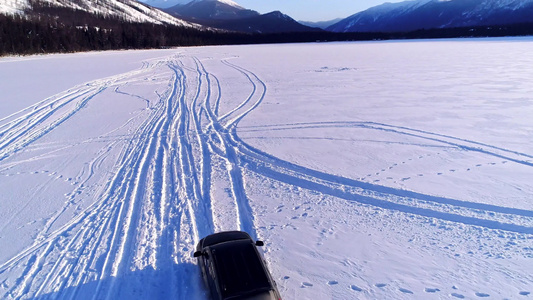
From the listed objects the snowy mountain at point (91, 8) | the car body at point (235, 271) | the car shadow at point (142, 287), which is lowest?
the car shadow at point (142, 287)

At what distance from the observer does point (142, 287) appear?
499 centimetres

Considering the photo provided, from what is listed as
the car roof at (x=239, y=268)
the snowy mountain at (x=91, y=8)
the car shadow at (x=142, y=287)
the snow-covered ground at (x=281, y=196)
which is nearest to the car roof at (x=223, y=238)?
the car roof at (x=239, y=268)

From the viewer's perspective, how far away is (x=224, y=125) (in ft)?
44.1

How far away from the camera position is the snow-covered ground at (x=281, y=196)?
17.2 feet

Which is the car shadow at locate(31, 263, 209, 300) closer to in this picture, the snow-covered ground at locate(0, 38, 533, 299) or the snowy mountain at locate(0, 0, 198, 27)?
the snow-covered ground at locate(0, 38, 533, 299)

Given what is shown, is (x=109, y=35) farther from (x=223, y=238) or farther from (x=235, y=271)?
(x=235, y=271)

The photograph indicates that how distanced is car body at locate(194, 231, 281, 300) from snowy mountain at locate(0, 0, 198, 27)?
131325mm

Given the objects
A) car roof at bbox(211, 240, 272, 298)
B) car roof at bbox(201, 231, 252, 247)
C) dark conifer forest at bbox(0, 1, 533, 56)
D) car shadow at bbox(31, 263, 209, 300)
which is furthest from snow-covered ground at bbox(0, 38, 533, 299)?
dark conifer forest at bbox(0, 1, 533, 56)

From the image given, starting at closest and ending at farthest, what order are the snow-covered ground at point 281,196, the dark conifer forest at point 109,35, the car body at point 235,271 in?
the car body at point 235,271 < the snow-covered ground at point 281,196 < the dark conifer forest at point 109,35

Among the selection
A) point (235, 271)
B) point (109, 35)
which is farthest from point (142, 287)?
point (109, 35)

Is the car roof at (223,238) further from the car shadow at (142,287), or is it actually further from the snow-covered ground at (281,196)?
the snow-covered ground at (281,196)

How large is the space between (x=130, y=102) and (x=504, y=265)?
17.2 m

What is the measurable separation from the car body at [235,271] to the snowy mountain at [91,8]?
5170 inches

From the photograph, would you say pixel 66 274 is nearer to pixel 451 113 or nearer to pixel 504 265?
pixel 504 265
